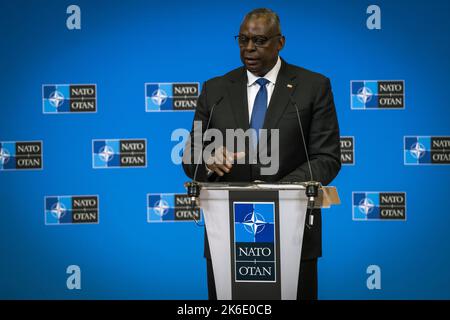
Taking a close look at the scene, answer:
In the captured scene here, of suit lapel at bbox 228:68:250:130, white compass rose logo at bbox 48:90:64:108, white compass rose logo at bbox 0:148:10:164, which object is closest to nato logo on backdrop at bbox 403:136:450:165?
suit lapel at bbox 228:68:250:130

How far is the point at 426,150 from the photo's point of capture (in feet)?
15.4

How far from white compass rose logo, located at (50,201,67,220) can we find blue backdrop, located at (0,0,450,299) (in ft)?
0.32

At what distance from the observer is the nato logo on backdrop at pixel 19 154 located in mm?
4793

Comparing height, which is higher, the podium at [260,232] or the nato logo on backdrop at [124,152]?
the nato logo on backdrop at [124,152]

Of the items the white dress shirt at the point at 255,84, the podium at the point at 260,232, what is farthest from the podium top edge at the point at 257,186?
the white dress shirt at the point at 255,84

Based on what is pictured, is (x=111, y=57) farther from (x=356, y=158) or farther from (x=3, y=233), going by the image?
(x=356, y=158)

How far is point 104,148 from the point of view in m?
4.78

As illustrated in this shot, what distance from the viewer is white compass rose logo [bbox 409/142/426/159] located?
15.4 feet

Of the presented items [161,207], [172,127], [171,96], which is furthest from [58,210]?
[171,96]

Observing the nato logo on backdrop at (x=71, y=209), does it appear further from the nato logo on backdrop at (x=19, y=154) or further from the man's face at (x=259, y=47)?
the man's face at (x=259, y=47)

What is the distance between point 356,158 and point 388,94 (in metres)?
0.48

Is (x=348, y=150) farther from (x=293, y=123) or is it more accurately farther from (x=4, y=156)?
(x=4, y=156)

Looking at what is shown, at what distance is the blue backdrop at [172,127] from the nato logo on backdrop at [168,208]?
0.16 feet

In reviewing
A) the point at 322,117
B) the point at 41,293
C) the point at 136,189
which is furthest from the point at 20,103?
the point at 322,117
